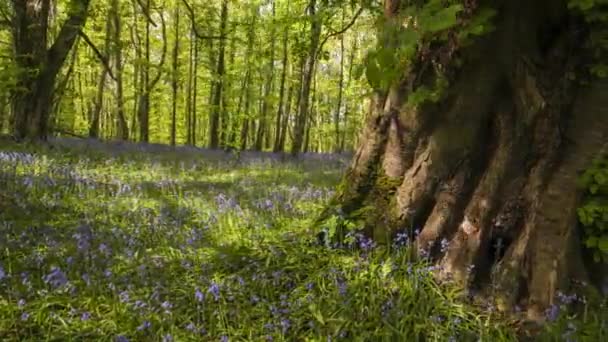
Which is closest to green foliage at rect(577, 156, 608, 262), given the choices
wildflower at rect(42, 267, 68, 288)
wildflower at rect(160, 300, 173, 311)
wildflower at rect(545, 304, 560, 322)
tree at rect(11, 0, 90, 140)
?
wildflower at rect(545, 304, 560, 322)

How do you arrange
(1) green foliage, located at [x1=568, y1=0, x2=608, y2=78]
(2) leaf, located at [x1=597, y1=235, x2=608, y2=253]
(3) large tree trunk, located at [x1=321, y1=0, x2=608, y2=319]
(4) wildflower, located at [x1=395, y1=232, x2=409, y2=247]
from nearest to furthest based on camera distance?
1. (1) green foliage, located at [x1=568, y1=0, x2=608, y2=78]
2. (2) leaf, located at [x1=597, y1=235, x2=608, y2=253]
3. (3) large tree trunk, located at [x1=321, y1=0, x2=608, y2=319]
4. (4) wildflower, located at [x1=395, y1=232, x2=409, y2=247]

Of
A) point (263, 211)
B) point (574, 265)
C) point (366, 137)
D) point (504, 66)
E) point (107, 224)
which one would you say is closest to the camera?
point (574, 265)

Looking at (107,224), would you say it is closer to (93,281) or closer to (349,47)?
(93,281)

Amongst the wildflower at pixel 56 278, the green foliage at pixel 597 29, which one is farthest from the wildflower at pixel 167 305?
the green foliage at pixel 597 29

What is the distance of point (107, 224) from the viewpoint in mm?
5207

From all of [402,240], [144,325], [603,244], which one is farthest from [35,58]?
[603,244]

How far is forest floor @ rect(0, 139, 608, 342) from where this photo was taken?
3051 millimetres

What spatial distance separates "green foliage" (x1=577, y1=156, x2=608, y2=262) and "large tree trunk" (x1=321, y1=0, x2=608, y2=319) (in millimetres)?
74

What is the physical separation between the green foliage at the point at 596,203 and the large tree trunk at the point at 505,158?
0.07 meters

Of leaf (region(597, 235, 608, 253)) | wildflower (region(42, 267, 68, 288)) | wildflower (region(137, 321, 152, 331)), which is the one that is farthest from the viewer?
wildflower (region(42, 267, 68, 288))

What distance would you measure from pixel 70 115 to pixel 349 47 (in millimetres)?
20676

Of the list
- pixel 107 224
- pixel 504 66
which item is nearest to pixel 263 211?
pixel 107 224

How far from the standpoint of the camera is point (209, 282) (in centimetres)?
368

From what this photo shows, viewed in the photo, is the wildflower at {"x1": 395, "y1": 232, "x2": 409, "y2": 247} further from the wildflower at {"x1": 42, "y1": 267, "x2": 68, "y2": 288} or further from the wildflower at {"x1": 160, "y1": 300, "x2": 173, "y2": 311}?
the wildflower at {"x1": 42, "y1": 267, "x2": 68, "y2": 288}
